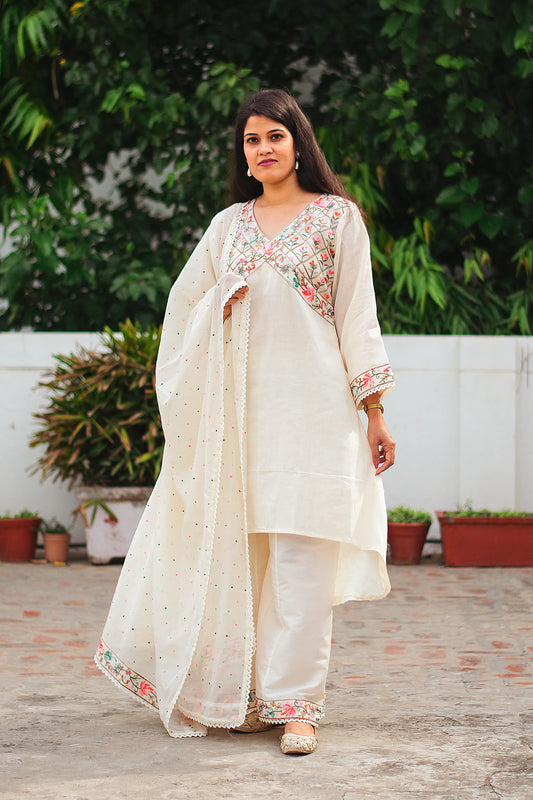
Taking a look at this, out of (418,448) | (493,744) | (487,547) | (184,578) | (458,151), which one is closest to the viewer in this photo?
(493,744)

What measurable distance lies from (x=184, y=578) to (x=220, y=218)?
1048 millimetres

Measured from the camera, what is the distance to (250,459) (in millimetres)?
3020

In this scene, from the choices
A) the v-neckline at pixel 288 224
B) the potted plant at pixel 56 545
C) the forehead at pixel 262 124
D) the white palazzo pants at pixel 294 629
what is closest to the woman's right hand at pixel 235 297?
the v-neckline at pixel 288 224

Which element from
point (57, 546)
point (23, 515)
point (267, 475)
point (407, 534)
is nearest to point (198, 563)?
point (267, 475)

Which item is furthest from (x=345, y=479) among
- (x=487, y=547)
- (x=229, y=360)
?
(x=487, y=547)

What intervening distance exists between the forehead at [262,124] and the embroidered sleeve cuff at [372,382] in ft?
2.35

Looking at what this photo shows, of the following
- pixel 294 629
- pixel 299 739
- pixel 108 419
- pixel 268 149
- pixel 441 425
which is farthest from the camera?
pixel 441 425

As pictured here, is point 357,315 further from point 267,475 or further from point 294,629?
point 294,629

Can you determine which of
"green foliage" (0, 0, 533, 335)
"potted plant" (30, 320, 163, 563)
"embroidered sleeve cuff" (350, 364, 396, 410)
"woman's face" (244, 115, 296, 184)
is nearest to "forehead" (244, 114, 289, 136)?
"woman's face" (244, 115, 296, 184)

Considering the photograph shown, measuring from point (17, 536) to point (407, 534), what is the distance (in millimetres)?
2243

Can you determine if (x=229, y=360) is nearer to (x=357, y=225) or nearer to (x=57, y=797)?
(x=357, y=225)

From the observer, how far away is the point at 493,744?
2.85 metres

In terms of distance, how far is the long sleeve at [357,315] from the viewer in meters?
2.99

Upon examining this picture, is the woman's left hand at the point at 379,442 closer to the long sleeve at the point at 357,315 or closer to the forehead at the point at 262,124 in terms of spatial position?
the long sleeve at the point at 357,315
